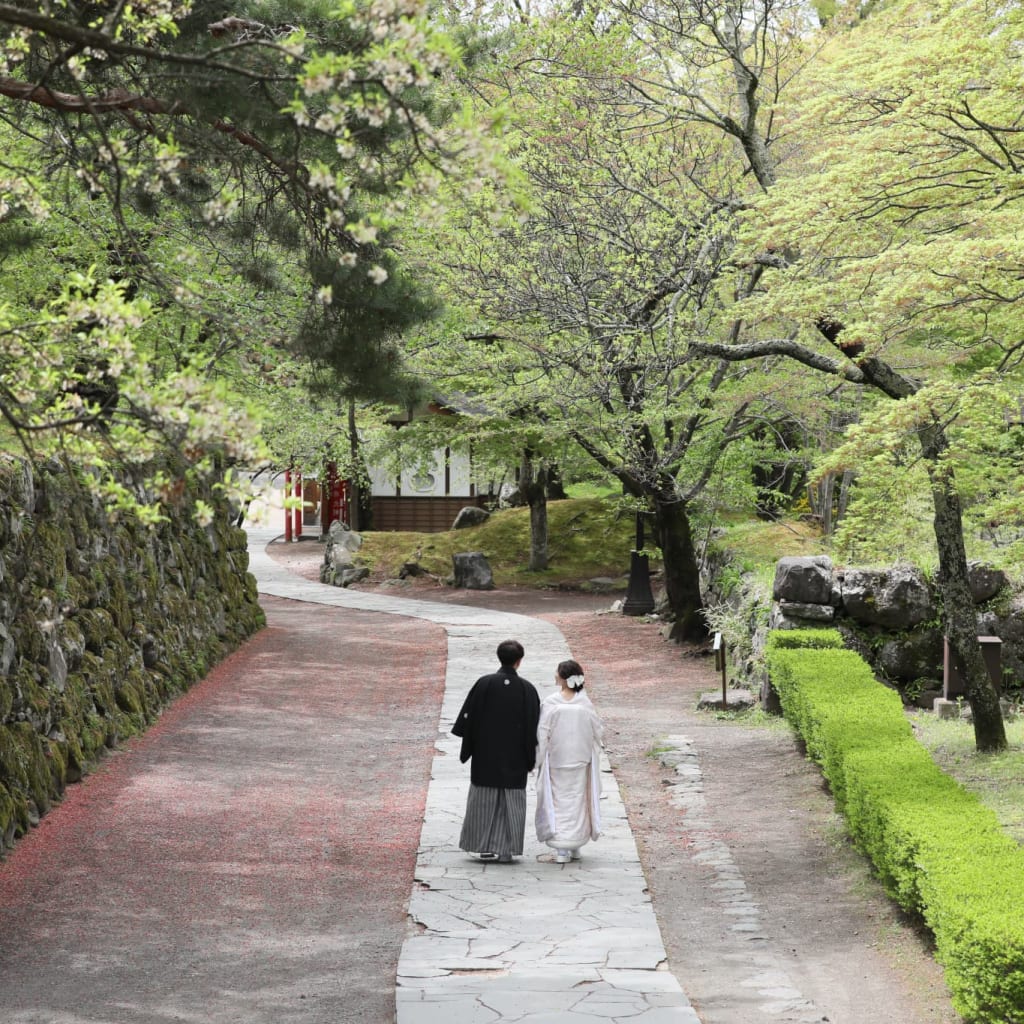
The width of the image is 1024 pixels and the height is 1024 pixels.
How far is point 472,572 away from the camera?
1229 inches

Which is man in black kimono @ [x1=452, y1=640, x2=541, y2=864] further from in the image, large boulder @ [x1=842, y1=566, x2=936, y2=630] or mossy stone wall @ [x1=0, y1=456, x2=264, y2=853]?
large boulder @ [x1=842, y1=566, x2=936, y2=630]

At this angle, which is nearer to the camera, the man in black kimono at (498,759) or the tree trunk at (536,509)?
the man in black kimono at (498,759)

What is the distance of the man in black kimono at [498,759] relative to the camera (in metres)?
9.15

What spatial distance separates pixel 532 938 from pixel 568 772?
1973mm

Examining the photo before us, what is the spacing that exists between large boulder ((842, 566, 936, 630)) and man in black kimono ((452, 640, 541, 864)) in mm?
8307

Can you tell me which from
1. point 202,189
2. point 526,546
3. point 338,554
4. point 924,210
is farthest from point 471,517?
point 924,210

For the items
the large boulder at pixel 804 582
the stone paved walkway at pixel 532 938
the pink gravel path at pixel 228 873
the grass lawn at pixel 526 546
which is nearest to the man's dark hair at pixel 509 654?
the stone paved walkway at pixel 532 938

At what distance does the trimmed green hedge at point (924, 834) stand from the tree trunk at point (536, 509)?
61.2 ft

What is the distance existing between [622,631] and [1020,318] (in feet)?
47.3

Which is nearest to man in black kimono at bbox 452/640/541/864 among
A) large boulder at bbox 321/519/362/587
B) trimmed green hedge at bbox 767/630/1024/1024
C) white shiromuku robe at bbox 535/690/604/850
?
white shiromuku robe at bbox 535/690/604/850

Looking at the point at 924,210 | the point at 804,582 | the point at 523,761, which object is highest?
the point at 924,210

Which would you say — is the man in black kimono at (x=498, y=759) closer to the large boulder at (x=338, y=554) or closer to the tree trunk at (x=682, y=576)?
the tree trunk at (x=682, y=576)

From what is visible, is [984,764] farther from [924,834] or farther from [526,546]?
[526,546]

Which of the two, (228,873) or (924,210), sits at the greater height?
(924,210)
